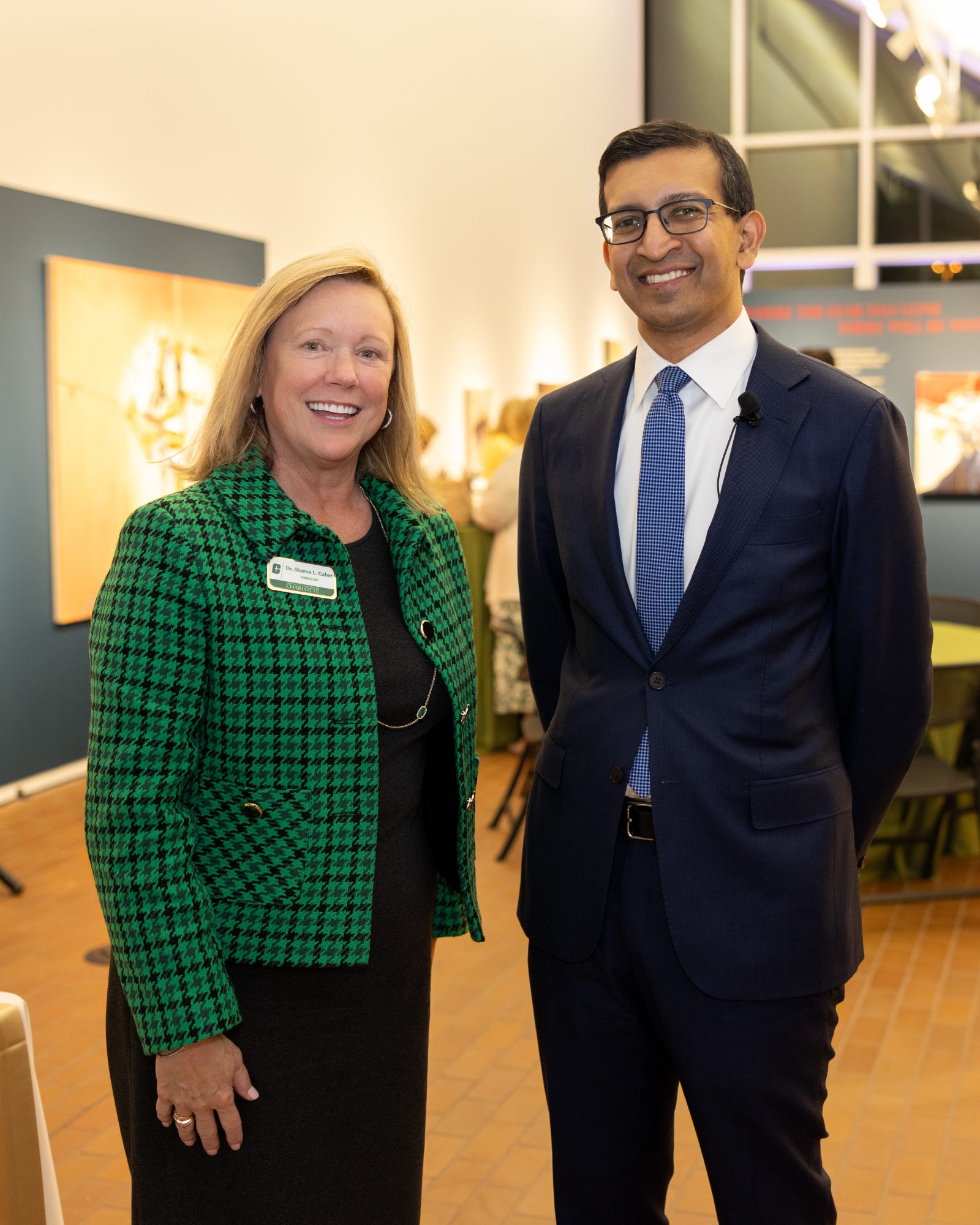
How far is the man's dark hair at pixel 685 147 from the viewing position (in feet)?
6.30

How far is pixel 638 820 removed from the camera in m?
1.98

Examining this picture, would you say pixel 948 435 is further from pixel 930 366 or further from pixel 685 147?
pixel 685 147

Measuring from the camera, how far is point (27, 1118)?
81.4 inches

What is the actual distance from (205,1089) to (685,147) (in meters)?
1.53

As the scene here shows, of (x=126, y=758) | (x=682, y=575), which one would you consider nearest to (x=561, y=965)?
(x=682, y=575)

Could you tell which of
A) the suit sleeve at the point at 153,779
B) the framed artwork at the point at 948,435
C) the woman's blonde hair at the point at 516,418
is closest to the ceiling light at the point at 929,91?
the framed artwork at the point at 948,435

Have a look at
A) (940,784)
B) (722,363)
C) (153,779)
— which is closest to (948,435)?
(940,784)

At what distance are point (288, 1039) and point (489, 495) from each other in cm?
593

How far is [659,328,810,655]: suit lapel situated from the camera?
6.14 ft

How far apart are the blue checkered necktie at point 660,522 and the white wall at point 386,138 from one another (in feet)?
7.85

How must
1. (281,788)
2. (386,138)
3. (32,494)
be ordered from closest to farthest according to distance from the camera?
(281,788) → (32,494) → (386,138)

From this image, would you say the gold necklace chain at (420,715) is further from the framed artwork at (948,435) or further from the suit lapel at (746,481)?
the framed artwork at (948,435)

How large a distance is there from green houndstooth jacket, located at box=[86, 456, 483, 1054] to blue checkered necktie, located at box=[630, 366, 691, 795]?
44cm

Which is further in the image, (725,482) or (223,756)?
(725,482)
